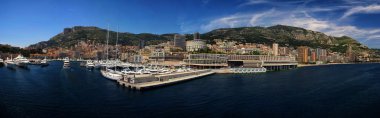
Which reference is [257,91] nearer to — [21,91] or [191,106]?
[191,106]

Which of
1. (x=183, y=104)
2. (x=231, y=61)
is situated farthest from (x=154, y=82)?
(x=231, y=61)

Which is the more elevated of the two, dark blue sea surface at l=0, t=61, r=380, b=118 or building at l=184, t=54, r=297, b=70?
building at l=184, t=54, r=297, b=70

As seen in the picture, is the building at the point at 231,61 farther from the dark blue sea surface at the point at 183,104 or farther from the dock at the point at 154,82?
the dark blue sea surface at the point at 183,104

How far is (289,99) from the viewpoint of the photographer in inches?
2308

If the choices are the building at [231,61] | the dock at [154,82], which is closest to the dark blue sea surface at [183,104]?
the dock at [154,82]

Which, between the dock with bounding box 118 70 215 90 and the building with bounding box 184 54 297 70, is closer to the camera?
the dock with bounding box 118 70 215 90

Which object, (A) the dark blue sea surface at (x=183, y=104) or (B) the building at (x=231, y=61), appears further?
(B) the building at (x=231, y=61)

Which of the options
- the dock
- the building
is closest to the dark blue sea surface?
the dock

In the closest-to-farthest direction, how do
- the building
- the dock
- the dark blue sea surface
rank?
1. the dark blue sea surface
2. the dock
3. the building

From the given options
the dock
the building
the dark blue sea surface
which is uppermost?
the building

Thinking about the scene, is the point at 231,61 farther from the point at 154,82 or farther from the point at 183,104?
the point at 183,104

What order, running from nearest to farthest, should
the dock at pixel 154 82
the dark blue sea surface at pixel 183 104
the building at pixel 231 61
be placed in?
the dark blue sea surface at pixel 183 104 < the dock at pixel 154 82 < the building at pixel 231 61

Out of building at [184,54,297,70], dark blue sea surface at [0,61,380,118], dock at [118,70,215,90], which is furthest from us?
building at [184,54,297,70]

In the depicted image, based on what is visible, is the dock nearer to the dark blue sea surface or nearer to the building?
the dark blue sea surface
